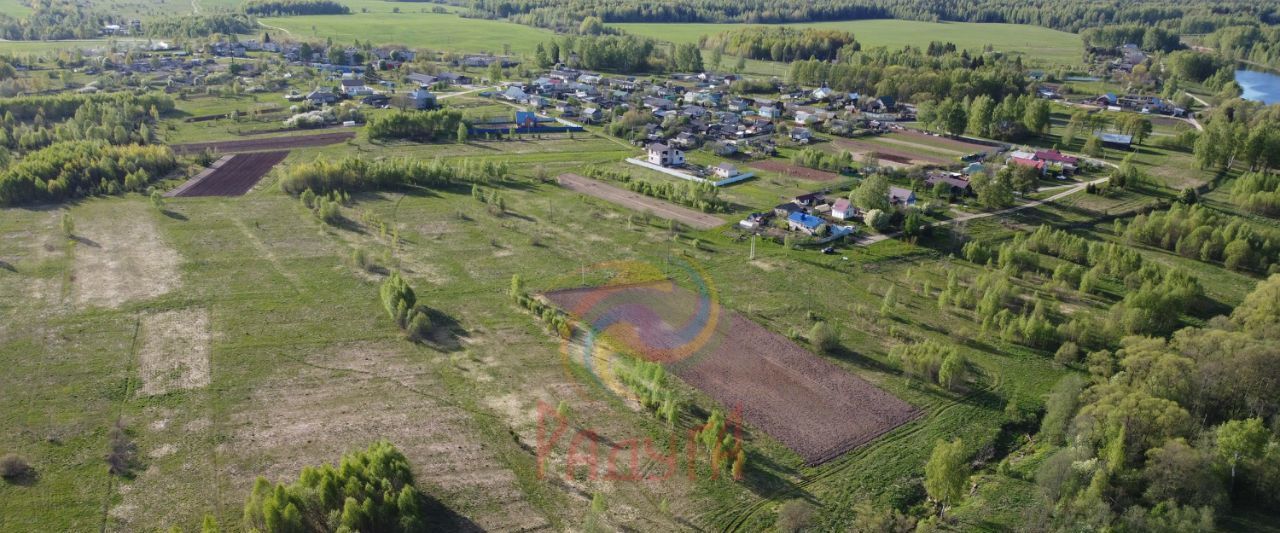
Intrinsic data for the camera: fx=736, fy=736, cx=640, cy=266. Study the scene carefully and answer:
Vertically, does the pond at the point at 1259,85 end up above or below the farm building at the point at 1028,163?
above

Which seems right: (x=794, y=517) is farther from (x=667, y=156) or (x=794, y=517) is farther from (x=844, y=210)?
(x=667, y=156)

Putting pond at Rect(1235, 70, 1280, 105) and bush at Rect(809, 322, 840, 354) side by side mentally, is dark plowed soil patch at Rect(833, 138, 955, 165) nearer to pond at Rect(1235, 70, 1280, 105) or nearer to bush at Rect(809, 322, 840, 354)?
bush at Rect(809, 322, 840, 354)

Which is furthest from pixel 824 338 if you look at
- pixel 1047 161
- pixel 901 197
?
pixel 1047 161

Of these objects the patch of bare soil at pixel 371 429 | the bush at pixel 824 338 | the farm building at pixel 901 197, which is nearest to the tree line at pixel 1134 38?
the farm building at pixel 901 197

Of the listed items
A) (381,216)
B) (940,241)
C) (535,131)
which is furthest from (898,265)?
(535,131)

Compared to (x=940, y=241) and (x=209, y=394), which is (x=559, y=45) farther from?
(x=209, y=394)

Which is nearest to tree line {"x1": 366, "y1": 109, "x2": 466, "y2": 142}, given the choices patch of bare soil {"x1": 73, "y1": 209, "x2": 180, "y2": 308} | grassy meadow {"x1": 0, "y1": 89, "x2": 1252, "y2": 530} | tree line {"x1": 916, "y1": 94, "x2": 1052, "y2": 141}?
grassy meadow {"x1": 0, "y1": 89, "x2": 1252, "y2": 530}

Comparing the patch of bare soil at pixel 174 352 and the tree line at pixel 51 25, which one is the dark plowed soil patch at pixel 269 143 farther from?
the tree line at pixel 51 25
